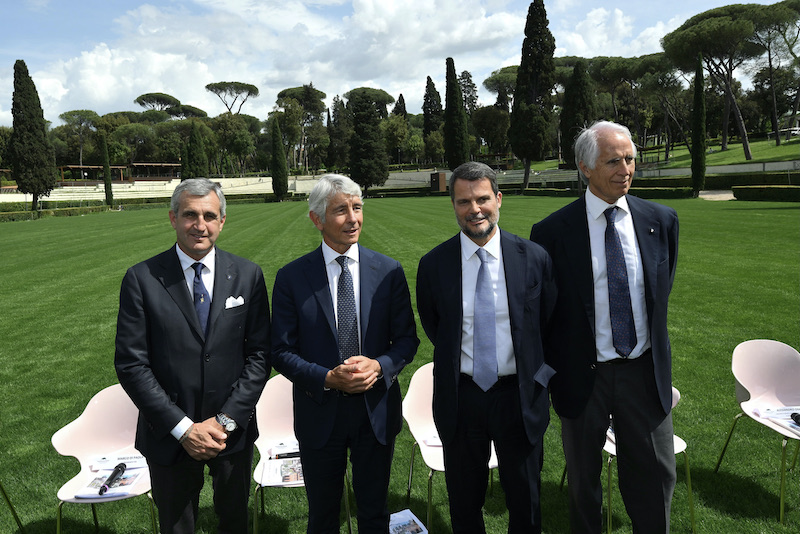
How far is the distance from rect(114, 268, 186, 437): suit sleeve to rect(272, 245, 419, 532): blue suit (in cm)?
60

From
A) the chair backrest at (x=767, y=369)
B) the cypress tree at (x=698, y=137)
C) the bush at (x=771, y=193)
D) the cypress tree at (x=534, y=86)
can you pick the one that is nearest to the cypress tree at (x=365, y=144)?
the cypress tree at (x=534, y=86)

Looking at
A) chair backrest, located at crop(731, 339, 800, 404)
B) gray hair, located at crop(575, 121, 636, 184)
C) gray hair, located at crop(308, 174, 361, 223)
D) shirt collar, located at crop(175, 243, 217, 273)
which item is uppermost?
gray hair, located at crop(575, 121, 636, 184)

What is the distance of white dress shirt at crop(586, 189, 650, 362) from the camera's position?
2600 millimetres

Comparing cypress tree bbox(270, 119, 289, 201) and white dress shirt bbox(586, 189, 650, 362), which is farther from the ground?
cypress tree bbox(270, 119, 289, 201)

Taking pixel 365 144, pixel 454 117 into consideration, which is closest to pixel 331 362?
pixel 454 117

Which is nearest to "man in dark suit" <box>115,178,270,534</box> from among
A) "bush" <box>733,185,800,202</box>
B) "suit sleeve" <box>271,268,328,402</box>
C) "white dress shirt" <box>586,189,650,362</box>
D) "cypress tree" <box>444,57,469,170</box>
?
"suit sleeve" <box>271,268,328,402</box>

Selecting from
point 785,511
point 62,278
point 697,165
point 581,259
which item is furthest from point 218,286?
point 697,165

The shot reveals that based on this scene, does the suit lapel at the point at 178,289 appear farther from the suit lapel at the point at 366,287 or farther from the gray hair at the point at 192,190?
the suit lapel at the point at 366,287

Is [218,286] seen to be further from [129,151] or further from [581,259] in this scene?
[129,151]

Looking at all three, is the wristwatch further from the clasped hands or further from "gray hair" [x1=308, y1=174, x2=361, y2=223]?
"gray hair" [x1=308, y1=174, x2=361, y2=223]

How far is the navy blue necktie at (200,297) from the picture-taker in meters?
2.65

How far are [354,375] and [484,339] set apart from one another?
2.34ft

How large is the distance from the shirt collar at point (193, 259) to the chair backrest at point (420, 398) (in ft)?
6.19

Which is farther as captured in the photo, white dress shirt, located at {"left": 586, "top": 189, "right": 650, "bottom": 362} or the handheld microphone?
the handheld microphone
